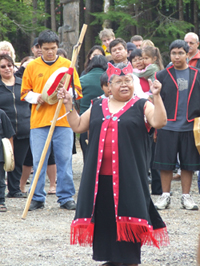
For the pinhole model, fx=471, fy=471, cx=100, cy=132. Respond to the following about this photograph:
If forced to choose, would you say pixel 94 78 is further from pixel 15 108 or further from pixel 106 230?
pixel 106 230

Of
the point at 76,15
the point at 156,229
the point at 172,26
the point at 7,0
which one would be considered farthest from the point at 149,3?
the point at 156,229

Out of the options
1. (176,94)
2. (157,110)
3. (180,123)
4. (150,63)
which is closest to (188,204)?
(180,123)

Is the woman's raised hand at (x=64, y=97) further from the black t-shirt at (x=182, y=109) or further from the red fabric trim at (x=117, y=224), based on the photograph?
the black t-shirt at (x=182, y=109)

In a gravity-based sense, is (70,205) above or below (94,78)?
below

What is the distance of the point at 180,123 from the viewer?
6.04 metres

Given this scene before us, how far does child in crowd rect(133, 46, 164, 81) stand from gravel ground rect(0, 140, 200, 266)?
1889 mm

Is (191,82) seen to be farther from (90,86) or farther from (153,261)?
(153,261)

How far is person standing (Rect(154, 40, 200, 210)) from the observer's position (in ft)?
19.7

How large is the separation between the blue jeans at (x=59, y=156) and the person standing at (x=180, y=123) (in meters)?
1.16

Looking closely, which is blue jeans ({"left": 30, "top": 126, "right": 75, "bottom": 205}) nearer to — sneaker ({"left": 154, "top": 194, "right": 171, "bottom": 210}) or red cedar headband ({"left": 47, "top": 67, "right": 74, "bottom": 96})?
red cedar headband ({"left": 47, "top": 67, "right": 74, "bottom": 96})

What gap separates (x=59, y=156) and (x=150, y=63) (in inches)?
81.1

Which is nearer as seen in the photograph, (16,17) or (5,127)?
(5,127)

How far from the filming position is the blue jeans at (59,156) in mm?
5906

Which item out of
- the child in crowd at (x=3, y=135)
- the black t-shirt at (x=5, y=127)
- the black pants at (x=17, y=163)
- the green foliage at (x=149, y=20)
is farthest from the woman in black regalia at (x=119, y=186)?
the green foliage at (x=149, y=20)
